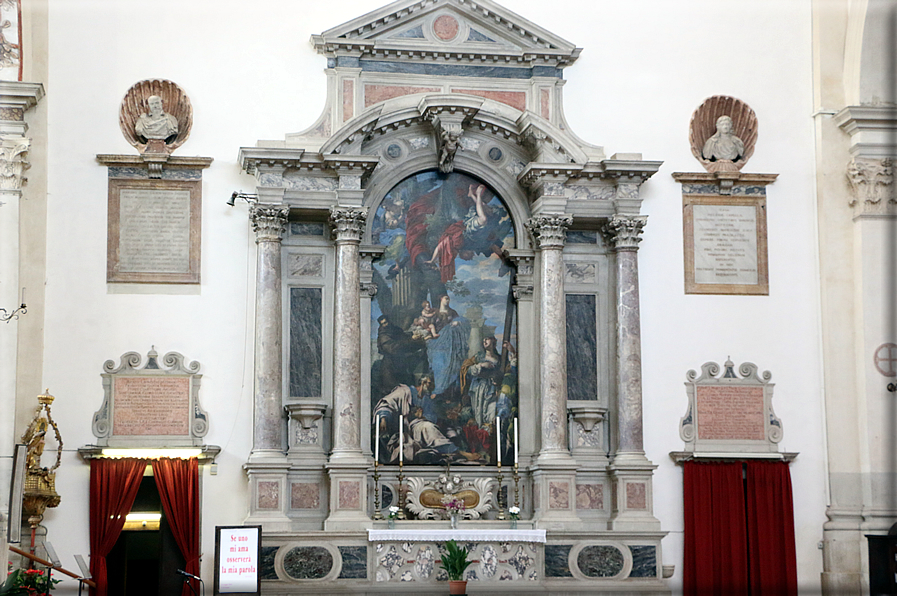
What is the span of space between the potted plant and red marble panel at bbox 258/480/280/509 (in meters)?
2.15

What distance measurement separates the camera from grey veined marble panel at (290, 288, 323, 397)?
1469cm

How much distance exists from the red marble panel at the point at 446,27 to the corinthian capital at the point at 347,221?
8.98 feet

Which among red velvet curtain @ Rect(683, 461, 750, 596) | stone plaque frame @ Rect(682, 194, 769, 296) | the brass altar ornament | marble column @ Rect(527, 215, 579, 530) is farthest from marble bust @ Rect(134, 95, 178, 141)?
red velvet curtain @ Rect(683, 461, 750, 596)

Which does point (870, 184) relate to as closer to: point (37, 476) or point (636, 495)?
point (636, 495)

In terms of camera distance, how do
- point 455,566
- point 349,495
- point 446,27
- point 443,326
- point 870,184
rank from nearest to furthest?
point 455,566, point 349,495, point 443,326, point 446,27, point 870,184

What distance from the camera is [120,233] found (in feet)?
47.9

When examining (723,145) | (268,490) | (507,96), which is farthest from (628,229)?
(268,490)

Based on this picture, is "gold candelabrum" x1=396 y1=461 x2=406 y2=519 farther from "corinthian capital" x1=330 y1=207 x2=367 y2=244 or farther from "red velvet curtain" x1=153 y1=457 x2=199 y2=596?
"corinthian capital" x1=330 y1=207 x2=367 y2=244

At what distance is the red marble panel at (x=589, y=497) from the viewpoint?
48.5 feet

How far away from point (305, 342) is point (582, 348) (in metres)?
3.61

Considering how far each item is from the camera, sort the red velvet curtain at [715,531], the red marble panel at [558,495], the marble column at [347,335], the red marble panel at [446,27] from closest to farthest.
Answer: the marble column at [347,335] → the red marble panel at [558,495] → the red velvet curtain at [715,531] → the red marble panel at [446,27]

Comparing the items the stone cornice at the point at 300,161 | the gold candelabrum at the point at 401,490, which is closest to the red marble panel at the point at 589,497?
the gold candelabrum at the point at 401,490

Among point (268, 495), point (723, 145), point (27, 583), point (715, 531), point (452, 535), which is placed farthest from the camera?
point (723, 145)

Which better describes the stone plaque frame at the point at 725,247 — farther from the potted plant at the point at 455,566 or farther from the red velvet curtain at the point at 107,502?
the red velvet curtain at the point at 107,502
